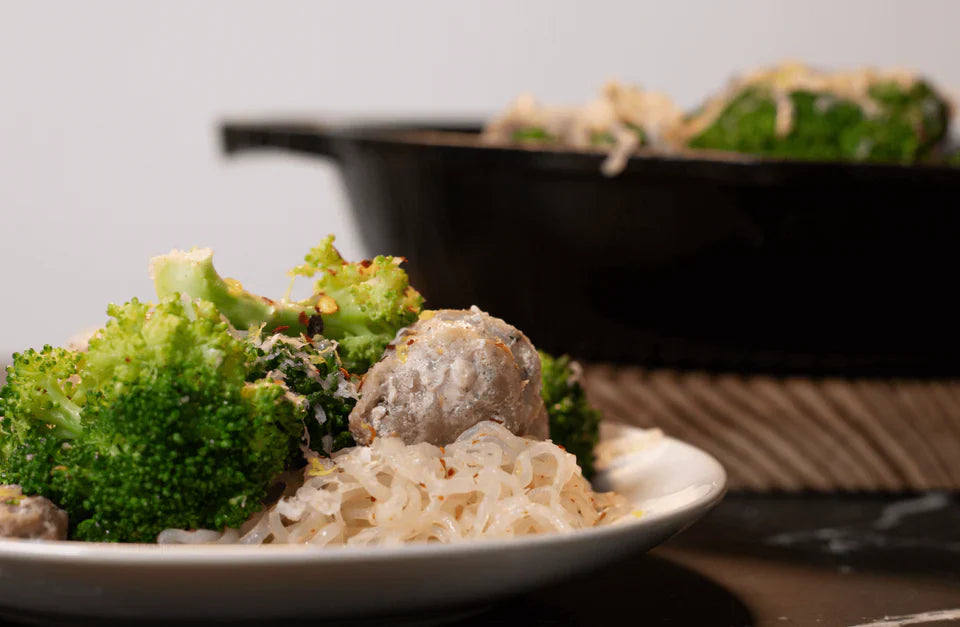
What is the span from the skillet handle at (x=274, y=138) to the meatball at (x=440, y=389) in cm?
146

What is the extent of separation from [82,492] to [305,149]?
1629 millimetres

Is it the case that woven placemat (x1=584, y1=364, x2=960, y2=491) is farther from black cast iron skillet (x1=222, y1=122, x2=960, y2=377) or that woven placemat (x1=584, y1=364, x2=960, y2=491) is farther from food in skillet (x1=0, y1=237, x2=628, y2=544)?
food in skillet (x1=0, y1=237, x2=628, y2=544)

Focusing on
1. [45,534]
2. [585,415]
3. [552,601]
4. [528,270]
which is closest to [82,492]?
[45,534]

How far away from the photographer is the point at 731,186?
2248 millimetres

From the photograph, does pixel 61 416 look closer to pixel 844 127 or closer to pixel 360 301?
pixel 360 301

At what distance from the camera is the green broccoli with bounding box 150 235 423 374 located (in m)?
1.50

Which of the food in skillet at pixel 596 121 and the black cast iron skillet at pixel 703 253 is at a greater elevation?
the food in skillet at pixel 596 121

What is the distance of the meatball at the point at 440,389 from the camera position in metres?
1.42

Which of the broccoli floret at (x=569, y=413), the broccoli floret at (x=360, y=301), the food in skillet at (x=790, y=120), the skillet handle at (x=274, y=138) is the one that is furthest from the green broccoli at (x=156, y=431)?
the skillet handle at (x=274, y=138)

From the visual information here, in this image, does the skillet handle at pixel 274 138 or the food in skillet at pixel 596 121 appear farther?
the skillet handle at pixel 274 138

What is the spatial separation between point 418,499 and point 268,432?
19cm

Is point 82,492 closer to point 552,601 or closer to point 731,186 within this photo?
point 552,601

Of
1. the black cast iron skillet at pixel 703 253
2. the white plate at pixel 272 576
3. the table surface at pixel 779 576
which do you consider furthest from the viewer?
the black cast iron skillet at pixel 703 253

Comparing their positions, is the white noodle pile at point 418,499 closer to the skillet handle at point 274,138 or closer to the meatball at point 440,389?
the meatball at point 440,389
